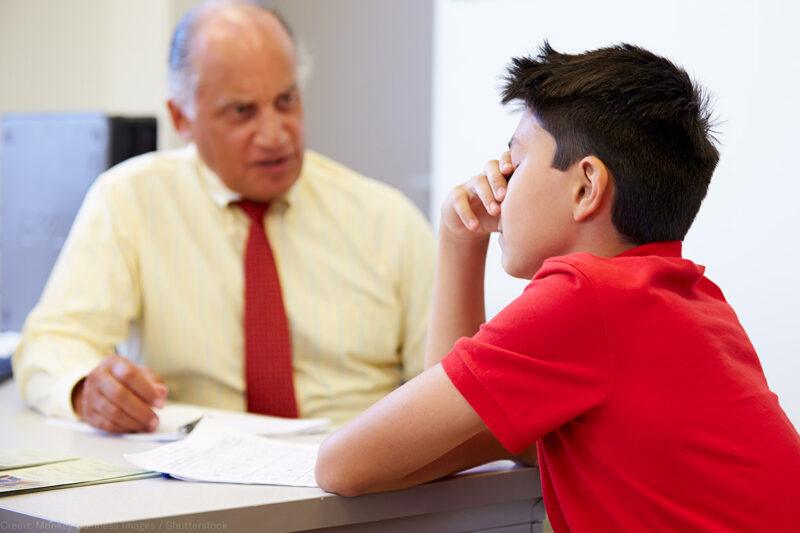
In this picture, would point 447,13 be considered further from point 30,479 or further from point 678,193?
point 30,479

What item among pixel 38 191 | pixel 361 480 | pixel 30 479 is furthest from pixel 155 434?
pixel 38 191

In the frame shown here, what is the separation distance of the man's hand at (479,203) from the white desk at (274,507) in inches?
12.0

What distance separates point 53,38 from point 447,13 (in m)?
1.52

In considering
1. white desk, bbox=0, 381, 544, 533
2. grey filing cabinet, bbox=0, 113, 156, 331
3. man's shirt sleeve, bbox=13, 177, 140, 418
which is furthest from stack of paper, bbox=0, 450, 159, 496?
grey filing cabinet, bbox=0, 113, 156, 331

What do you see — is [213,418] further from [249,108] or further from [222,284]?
[249,108]

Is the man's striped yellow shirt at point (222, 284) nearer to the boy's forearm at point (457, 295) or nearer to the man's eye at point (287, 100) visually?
the man's eye at point (287, 100)

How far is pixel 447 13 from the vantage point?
189cm

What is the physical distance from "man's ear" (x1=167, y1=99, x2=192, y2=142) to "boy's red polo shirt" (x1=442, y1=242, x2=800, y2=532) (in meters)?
1.17

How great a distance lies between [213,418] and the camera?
135 centimetres

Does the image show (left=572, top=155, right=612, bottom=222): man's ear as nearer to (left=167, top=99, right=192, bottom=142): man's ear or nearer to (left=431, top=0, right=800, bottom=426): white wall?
(left=431, top=0, right=800, bottom=426): white wall

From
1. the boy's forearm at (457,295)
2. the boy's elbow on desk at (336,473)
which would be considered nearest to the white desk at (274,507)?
the boy's elbow on desk at (336,473)

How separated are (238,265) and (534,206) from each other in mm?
947

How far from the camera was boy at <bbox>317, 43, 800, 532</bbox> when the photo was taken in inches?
32.4

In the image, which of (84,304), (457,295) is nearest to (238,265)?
(84,304)
